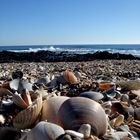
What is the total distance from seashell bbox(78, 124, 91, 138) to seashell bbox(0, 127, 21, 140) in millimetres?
545

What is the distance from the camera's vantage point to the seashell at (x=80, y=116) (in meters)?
2.68

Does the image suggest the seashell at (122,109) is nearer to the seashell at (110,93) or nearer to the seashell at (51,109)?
the seashell at (110,93)

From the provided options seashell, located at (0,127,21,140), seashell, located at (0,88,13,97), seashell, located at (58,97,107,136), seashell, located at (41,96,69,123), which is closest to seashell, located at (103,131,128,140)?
seashell, located at (58,97,107,136)

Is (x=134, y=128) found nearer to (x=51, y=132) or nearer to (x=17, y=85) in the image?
(x=51, y=132)

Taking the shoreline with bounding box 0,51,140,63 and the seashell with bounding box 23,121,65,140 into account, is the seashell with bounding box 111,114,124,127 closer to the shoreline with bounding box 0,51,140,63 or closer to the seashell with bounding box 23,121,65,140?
the seashell with bounding box 23,121,65,140

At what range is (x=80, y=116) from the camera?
8.82 feet

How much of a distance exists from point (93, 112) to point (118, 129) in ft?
1.69

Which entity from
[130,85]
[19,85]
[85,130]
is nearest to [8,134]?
[85,130]

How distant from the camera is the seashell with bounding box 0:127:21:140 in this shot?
106 inches

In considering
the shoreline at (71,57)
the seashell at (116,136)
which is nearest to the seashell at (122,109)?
the seashell at (116,136)

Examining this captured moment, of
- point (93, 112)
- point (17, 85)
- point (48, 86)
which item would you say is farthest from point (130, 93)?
point (93, 112)

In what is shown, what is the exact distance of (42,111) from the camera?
2990mm

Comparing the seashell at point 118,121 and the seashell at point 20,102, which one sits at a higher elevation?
the seashell at point 20,102

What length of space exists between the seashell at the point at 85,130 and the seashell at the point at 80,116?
56mm
